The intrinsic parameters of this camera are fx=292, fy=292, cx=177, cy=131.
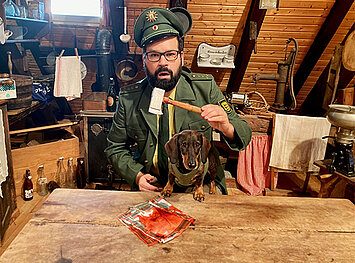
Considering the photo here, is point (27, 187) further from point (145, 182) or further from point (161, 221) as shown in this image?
point (161, 221)

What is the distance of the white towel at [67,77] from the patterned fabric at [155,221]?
3.16 meters

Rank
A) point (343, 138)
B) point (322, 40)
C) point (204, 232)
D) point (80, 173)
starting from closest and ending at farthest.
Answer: point (204, 232) < point (343, 138) < point (80, 173) < point (322, 40)

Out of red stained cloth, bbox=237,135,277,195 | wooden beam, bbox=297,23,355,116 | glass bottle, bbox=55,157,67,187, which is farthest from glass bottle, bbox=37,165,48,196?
wooden beam, bbox=297,23,355,116

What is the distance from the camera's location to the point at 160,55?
1634 mm

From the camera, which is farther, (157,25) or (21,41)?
(21,41)

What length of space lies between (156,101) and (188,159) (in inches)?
16.3

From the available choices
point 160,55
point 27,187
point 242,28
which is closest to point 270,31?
point 242,28

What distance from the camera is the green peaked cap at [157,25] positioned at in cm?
162

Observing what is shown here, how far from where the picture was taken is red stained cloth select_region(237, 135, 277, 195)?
3.78 meters

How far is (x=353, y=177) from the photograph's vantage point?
2943 millimetres

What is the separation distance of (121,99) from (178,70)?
1.43 feet

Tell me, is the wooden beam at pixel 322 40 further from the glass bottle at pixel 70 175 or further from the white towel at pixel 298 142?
the glass bottle at pixel 70 175

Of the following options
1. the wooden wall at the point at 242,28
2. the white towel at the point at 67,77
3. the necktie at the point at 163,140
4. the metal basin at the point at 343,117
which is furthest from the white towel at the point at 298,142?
the white towel at the point at 67,77

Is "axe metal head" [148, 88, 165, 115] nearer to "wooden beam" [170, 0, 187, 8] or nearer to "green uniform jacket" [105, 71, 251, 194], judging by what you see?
"green uniform jacket" [105, 71, 251, 194]
